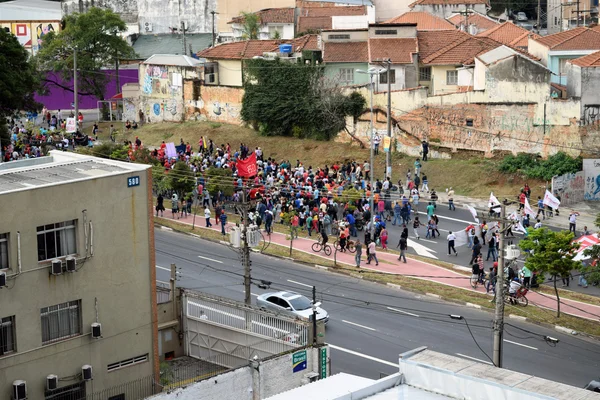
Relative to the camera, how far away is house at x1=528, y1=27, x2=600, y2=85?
68.0 meters

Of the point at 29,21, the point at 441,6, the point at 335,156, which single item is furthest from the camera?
the point at 29,21

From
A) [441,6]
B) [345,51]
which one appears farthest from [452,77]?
[441,6]

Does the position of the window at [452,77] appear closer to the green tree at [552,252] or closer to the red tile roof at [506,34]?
the red tile roof at [506,34]

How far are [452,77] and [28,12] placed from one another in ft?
171

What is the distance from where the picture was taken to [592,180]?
57.8 meters

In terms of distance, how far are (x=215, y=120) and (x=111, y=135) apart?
6.68 metres

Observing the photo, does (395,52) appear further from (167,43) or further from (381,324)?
(167,43)

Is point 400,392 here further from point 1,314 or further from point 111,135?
point 111,135

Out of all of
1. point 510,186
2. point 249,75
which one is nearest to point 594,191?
point 510,186

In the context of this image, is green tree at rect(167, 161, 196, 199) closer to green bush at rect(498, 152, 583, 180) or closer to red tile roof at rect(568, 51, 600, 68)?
green bush at rect(498, 152, 583, 180)

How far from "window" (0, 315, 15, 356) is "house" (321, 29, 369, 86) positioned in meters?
42.4

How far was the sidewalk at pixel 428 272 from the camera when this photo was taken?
4263cm

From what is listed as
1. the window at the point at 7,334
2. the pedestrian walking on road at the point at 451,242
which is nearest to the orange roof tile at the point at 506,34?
the pedestrian walking on road at the point at 451,242

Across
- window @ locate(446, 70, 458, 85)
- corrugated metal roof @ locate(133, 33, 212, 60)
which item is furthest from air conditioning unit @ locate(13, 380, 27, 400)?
corrugated metal roof @ locate(133, 33, 212, 60)
